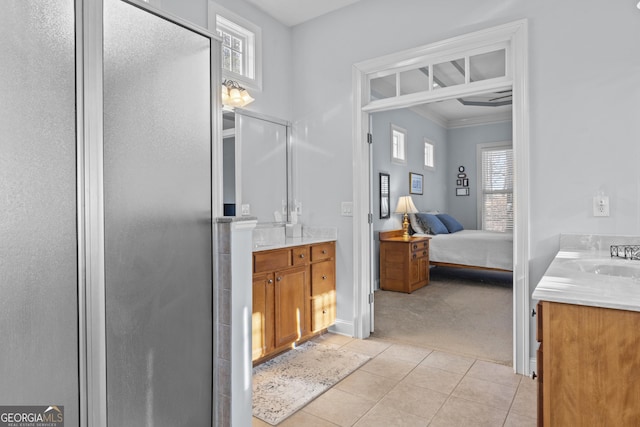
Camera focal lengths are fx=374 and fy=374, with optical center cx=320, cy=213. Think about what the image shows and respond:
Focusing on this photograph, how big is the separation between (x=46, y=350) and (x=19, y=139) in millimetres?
628

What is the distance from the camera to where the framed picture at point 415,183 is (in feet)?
20.6

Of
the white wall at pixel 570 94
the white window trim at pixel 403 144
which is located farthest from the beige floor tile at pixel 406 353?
the white window trim at pixel 403 144

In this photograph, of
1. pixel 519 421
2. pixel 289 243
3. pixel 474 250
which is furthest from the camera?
pixel 474 250

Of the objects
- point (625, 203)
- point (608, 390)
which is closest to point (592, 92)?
point (625, 203)

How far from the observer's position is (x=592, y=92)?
2.44 m

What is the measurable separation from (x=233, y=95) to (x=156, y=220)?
1975 millimetres

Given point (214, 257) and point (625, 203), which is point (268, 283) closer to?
point (214, 257)

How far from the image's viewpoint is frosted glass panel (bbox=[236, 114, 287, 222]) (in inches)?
133

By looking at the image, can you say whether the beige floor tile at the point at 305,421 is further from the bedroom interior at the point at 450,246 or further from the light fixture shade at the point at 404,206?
the light fixture shade at the point at 404,206

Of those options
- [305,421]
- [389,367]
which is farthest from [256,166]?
[305,421]

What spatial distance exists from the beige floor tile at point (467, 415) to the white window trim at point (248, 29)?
294 centimetres

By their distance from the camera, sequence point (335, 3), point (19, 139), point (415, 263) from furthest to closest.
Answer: point (415, 263) < point (335, 3) < point (19, 139)

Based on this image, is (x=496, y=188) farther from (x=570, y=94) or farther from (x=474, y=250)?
(x=570, y=94)

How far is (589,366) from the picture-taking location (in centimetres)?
119
